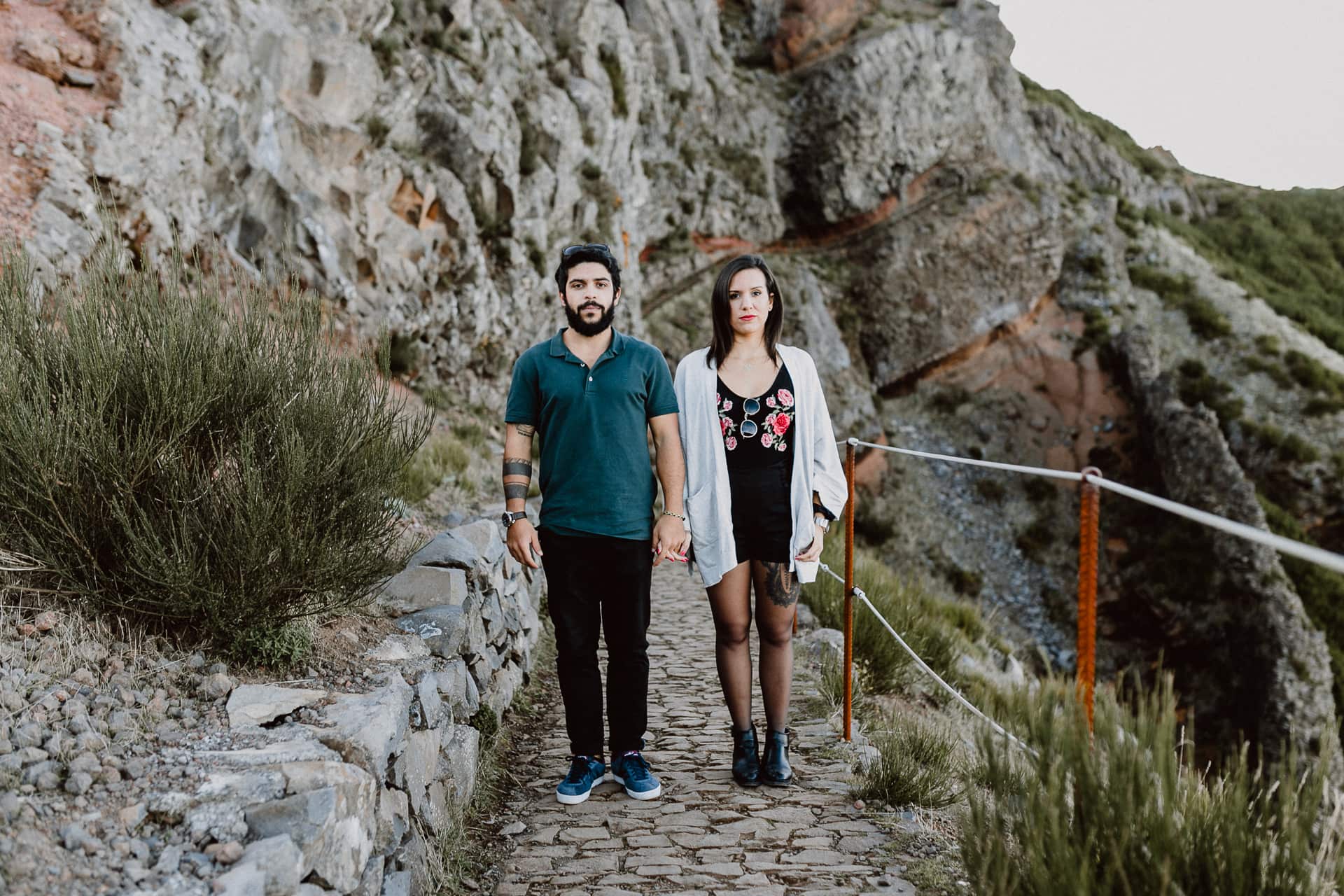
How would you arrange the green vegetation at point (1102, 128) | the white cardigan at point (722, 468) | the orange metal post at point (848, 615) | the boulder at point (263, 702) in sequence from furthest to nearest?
the green vegetation at point (1102, 128) < the orange metal post at point (848, 615) < the white cardigan at point (722, 468) < the boulder at point (263, 702)

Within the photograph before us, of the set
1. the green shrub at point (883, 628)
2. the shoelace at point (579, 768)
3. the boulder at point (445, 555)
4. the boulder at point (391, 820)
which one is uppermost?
the boulder at point (445, 555)

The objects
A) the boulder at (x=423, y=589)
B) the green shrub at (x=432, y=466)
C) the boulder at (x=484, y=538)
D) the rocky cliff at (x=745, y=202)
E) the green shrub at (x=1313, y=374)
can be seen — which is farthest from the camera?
the green shrub at (x=1313, y=374)

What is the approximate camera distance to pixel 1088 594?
2.04 m

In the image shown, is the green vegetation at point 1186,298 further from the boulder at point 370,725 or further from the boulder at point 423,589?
the boulder at point 370,725

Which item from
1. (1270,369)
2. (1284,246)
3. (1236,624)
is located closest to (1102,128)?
(1284,246)

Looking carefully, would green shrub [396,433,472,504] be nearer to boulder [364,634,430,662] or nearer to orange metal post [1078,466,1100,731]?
boulder [364,634,430,662]

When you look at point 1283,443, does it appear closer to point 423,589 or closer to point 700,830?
point 700,830

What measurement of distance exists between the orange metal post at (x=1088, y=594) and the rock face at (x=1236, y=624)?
68.7 ft

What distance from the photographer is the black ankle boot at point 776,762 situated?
353cm

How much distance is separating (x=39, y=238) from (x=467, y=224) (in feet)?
25.0

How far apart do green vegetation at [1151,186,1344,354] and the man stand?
34.1 metres

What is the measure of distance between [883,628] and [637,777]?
2586 mm

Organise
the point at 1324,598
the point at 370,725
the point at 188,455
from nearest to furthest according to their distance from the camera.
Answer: the point at 370,725, the point at 188,455, the point at 1324,598

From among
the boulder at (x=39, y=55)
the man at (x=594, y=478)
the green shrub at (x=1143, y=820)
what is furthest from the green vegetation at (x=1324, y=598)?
the boulder at (x=39, y=55)
